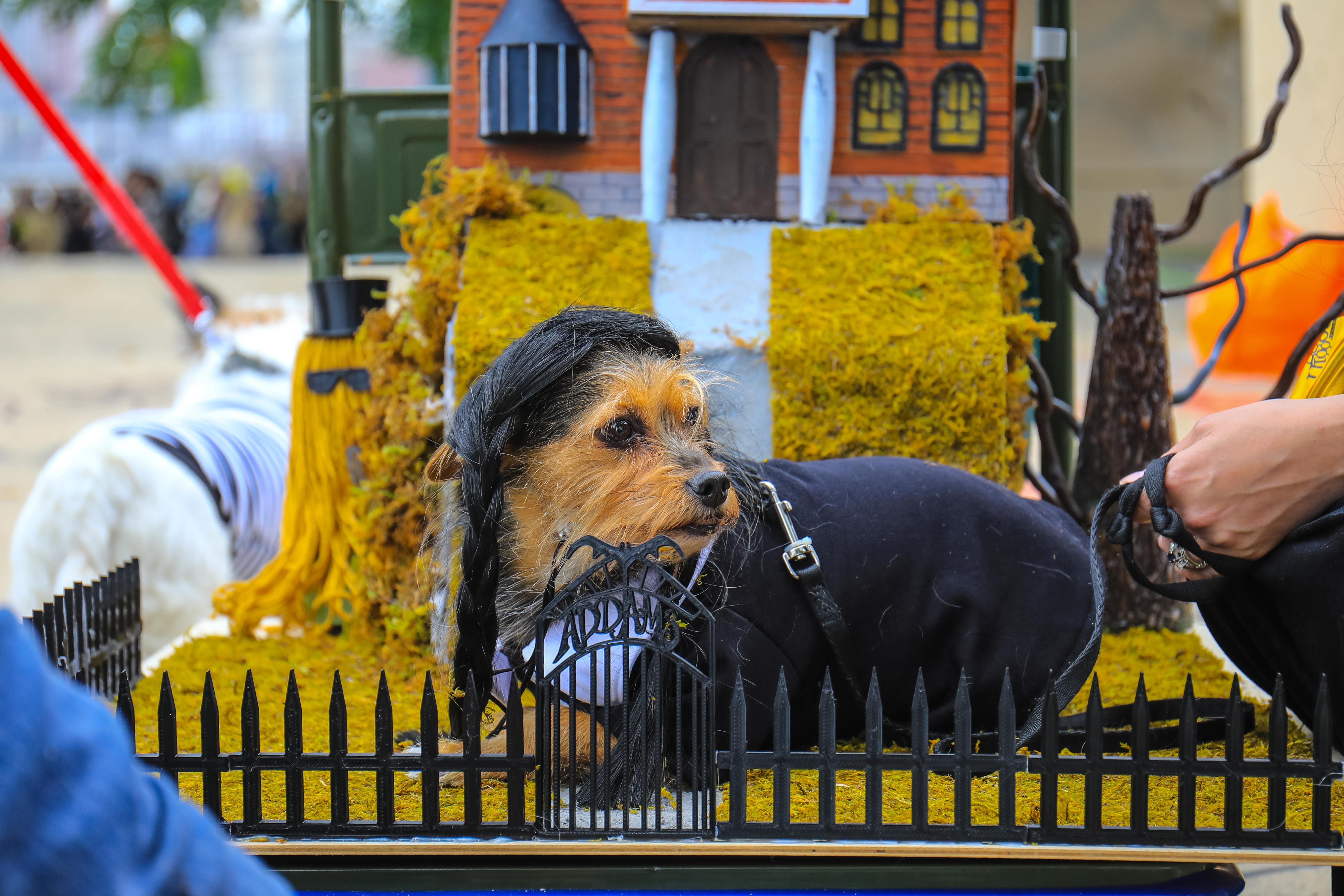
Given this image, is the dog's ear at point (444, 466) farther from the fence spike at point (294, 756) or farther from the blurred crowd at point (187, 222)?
the blurred crowd at point (187, 222)

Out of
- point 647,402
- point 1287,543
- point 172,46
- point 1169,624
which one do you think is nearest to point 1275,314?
point 1169,624

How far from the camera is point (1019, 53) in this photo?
9.09 m

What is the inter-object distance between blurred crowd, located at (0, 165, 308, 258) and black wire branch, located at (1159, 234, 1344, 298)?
25.2m

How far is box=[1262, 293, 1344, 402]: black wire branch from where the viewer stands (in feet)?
9.04

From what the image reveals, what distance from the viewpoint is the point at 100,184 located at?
3980 mm

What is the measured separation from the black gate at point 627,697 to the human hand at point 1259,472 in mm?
838

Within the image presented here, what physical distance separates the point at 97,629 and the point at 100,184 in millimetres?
1982

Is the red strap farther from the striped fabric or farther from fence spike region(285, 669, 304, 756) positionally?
fence spike region(285, 669, 304, 756)

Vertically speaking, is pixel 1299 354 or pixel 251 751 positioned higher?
pixel 1299 354

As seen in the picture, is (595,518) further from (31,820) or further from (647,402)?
(31,820)

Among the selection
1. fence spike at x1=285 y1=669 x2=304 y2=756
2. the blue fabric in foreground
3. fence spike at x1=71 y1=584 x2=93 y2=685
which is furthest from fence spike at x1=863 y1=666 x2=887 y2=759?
fence spike at x1=71 y1=584 x2=93 y2=685

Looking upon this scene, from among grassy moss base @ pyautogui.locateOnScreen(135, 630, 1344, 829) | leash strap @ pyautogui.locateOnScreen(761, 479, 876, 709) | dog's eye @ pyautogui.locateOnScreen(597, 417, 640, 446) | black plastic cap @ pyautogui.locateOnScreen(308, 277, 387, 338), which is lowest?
grassy moss base @ pyautogui.locateOnScreen(135, 630, 1344, 829)

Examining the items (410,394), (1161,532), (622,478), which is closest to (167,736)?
(622,478)

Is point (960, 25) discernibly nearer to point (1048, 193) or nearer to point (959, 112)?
point (959, 112)
